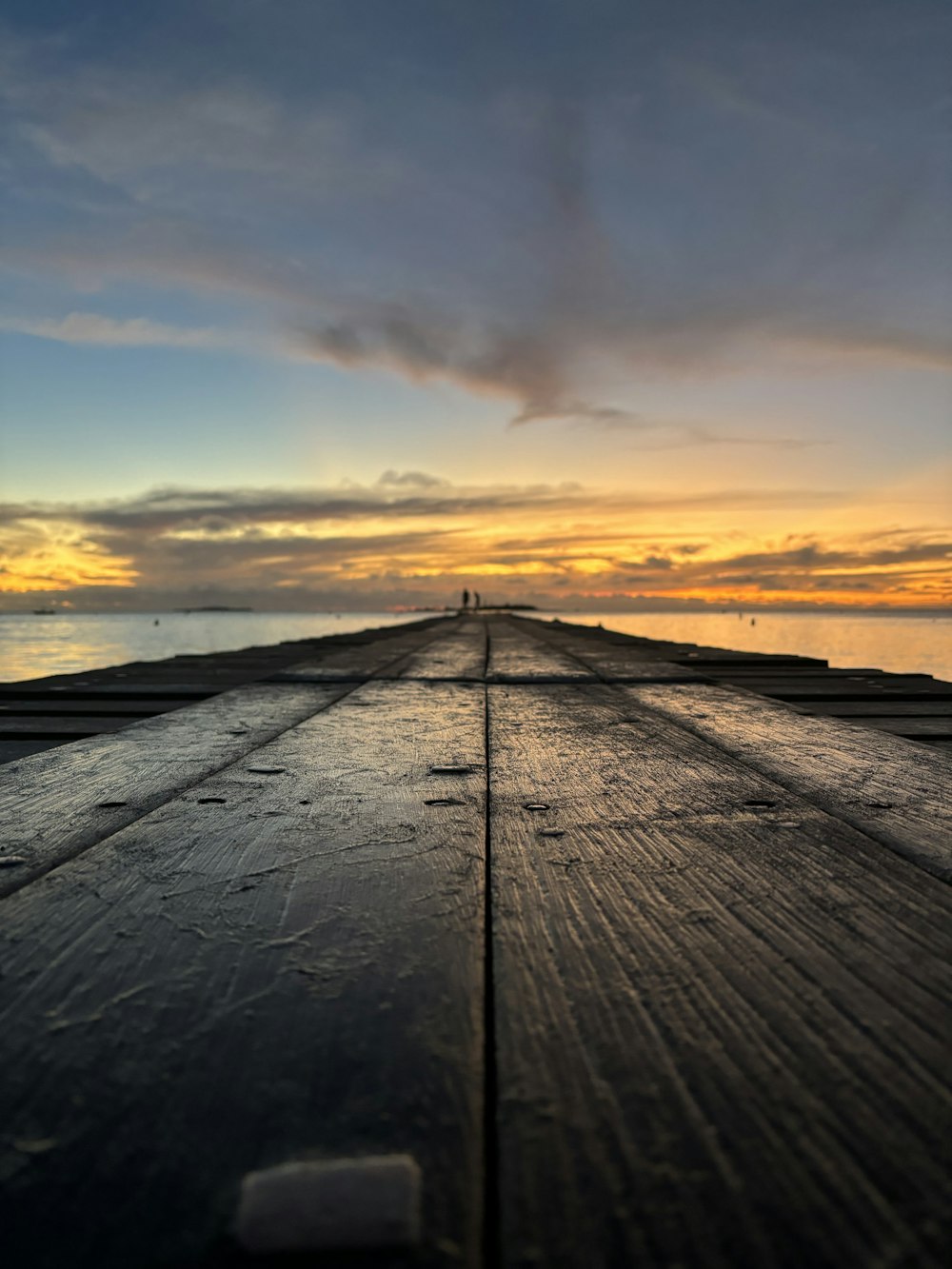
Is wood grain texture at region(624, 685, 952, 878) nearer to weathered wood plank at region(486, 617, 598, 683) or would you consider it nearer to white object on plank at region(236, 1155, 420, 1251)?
white object on plank at region(236, 1155, 420, 1251)

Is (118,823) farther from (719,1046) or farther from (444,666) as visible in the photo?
(444,666)

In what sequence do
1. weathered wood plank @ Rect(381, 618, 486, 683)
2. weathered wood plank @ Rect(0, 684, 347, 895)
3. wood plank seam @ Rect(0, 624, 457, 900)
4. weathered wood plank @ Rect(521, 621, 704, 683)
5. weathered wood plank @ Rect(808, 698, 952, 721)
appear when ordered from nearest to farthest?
wood plank seam @ Rect(0, 624, 457, 900), weathered wood plank @ Rect(0, 684, 347, 895), weathered wood plank @ Rect(808, 698, 952, 721), weathered wood plank @ Rect(521, 621, 704, 683), weathered wood plank @ Rect(381, 618, 486, 683)

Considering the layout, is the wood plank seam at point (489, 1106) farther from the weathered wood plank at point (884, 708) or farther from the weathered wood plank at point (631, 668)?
the weathered wood plank at point (631, 668)

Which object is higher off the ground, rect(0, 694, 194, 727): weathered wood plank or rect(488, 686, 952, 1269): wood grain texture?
rect(488, 686, 952, 1269): wood grain texture

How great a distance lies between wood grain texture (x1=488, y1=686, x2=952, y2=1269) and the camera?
0.68 m

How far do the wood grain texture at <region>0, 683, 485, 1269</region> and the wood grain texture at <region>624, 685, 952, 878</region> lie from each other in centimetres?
98

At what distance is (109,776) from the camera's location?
234 cm

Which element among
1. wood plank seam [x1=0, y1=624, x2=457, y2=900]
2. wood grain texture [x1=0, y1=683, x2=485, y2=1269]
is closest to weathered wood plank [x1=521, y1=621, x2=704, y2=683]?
wood plank seam [x1=0, y1=624, x2=457, y2=900]

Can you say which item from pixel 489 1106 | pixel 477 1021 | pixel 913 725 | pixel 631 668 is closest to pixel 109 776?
pixel 477 1021

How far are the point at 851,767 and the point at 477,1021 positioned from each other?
1883 millimetres

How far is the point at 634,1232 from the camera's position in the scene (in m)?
0.67

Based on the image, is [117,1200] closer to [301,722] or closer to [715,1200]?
[715,1200]

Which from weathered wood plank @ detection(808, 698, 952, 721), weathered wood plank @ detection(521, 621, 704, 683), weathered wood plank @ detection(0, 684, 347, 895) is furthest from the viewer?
weathered wood plank @ detection(521, 621, 704, 683)

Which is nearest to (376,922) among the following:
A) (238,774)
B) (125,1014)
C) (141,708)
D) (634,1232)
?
(125,1014)
